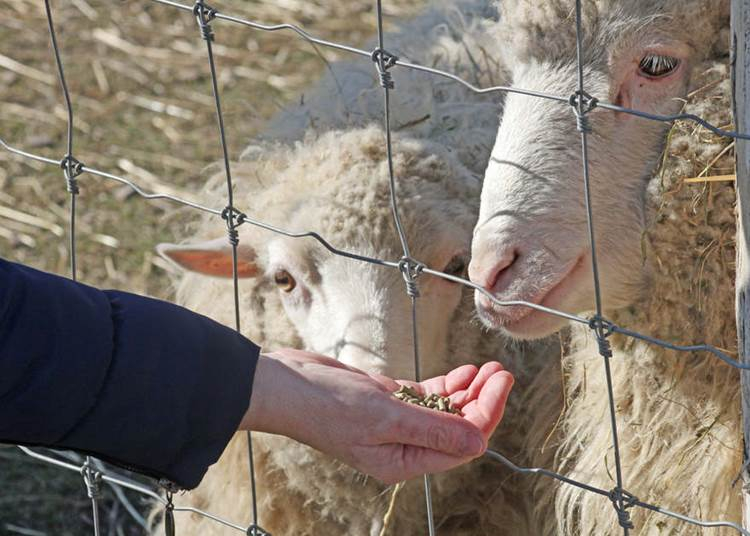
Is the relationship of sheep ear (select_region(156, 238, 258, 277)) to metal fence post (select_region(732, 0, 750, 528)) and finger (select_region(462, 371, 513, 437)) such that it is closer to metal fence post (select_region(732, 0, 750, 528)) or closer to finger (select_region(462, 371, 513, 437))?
finger (select_region(462, 371, 513, 437))

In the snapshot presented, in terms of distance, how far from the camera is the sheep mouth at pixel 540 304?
2.05 m

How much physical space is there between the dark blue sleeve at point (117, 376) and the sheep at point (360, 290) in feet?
3.10

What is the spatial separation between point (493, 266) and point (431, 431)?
0.47 metres

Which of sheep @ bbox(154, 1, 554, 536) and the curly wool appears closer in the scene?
the curly wool

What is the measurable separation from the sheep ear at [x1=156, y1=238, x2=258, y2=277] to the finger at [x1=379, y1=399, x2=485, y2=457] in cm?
134

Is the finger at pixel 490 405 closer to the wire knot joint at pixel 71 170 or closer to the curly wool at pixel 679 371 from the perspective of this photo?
the curly wool at pixel 679 371

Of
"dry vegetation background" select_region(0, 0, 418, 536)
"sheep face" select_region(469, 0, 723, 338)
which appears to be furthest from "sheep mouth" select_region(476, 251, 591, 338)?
"dry vegetation background" select_region(0, 0, 418, 536)

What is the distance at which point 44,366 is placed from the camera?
1538 millimetres

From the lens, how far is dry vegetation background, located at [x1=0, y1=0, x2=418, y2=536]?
3666 millimetres

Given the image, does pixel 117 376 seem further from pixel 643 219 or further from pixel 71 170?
pixel 643 219

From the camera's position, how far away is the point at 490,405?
1.78m

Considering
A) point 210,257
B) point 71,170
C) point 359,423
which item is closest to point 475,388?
point 359,423

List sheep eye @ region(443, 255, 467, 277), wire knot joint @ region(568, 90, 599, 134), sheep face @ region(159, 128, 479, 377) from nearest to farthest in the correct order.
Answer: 1. wire knot joint @ region(568, 90, 599, 134)
2. sheep face @ region(159, 128, 479, 377)
3. sheep eye @ region(443, 255, 467, 277)

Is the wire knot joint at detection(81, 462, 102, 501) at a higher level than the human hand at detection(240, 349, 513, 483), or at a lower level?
higher
